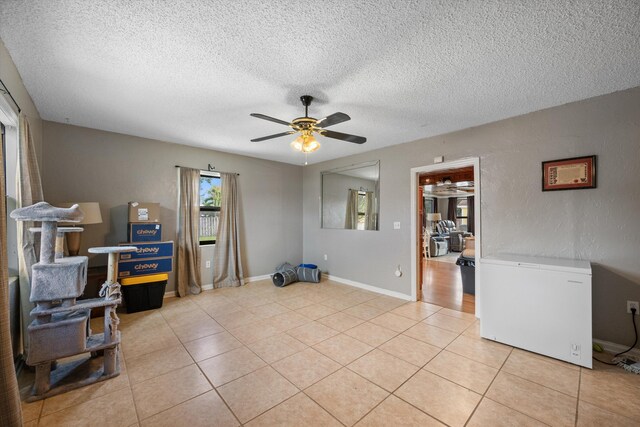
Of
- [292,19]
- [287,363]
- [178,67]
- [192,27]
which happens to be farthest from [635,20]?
[287,363]

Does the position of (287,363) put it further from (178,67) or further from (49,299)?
(178,67)

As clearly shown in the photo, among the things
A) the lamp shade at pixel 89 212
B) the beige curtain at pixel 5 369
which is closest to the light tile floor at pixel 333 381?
the beige curtain at pixel 5 369

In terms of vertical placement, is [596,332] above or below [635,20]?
below

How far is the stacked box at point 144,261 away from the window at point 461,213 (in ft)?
38.1

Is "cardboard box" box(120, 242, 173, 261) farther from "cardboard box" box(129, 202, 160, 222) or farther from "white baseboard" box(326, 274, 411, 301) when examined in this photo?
"white baseboard" box(326, 274, 411, 301)

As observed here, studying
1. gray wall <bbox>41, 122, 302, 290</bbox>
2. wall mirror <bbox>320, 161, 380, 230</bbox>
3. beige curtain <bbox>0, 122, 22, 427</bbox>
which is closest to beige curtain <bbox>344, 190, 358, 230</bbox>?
wall mirror <bbox>320, 161, 380, 230</bbox>

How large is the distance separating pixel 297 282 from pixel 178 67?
4017 mm

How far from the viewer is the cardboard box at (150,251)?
11.3ft

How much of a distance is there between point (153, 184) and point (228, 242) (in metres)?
1.53

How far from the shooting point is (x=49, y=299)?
72.7 inches

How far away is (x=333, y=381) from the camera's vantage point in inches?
78.8

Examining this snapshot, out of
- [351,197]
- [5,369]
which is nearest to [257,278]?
[351,197]

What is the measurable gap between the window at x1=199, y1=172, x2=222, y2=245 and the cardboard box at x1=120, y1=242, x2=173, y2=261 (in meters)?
0.80

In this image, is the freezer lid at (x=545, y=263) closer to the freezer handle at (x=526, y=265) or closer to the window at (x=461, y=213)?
the freezer handle at (x=526, y=265)
